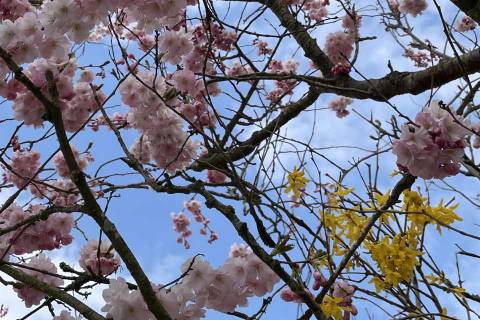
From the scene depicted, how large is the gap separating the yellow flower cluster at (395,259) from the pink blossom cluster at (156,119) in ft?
3.80

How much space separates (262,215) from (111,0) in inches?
44.5

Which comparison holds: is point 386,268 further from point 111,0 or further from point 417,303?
point 111,0

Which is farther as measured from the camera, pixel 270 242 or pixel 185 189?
pixel 185 189

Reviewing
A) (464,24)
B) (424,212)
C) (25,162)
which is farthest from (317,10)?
(424,212)

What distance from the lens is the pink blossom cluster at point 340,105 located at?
6789mm

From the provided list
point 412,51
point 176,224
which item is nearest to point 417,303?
point 412,51

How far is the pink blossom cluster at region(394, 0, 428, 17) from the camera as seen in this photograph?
5.79 metres

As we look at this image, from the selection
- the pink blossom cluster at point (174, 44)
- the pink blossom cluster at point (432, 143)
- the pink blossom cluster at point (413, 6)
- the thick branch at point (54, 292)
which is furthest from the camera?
the pink blossom cluster at point (413, 6)

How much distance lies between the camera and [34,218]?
2301 millimetres

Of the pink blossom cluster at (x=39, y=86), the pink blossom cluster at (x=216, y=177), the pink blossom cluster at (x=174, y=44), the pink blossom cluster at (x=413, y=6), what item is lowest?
the pink blossom cluster at (x=39, y=86)

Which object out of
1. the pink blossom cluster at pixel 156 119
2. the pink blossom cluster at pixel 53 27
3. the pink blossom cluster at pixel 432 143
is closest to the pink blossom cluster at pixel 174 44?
the pink blossom cluster at pixel 156 119

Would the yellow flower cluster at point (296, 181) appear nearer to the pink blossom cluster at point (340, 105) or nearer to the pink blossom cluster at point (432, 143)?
the pink blossom cluster at point (432, 143)

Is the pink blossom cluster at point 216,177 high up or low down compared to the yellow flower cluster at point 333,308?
up

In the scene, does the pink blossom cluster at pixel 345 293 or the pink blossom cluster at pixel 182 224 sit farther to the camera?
the pink blossom cluster at pixel 182 224
